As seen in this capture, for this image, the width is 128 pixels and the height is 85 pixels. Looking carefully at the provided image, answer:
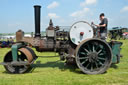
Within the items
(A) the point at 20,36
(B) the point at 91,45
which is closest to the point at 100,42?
Result: (B) the point at 91,45

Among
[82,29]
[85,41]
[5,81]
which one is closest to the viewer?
[5,81]

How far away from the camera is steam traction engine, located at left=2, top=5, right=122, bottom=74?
4.10 meters

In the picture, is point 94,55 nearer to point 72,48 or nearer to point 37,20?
point 72,48

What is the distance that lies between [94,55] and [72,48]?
2.74ft

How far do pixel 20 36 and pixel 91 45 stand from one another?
8.41 feet

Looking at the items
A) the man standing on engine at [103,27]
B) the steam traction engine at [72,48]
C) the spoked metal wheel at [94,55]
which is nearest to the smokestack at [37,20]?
the steam traction engine at [72,48]

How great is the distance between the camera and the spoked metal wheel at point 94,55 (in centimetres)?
407

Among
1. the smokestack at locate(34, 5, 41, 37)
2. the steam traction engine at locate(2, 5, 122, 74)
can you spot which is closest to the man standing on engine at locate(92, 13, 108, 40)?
the steam traction engine at locate(2, 5, 122, 74)

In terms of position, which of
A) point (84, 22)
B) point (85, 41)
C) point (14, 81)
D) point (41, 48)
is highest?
point (84, 22)

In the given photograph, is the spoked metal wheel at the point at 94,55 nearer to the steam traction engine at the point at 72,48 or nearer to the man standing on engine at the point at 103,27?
the steam traction engine at the point at 72,48

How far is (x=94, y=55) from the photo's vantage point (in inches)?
161

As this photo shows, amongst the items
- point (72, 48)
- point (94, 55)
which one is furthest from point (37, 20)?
point (94, 55)

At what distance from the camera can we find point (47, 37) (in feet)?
14.7

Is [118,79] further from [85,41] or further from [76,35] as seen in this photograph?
[76,35]
